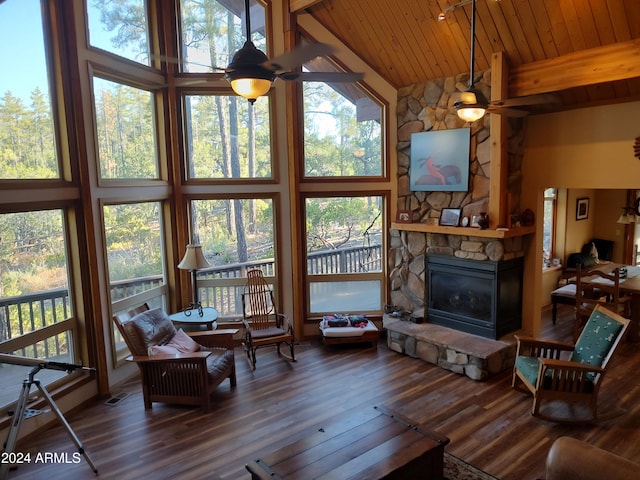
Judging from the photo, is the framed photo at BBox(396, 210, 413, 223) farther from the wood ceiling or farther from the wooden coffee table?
the wooden coffee table

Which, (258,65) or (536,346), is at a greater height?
(258,65)

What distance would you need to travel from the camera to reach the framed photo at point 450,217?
A: 17.6ft

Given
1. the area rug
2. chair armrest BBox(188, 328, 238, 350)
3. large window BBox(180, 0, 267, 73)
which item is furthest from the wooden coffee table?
large window BBox(180, 0, 267, 73)

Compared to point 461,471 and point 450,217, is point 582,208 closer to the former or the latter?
point 450,217

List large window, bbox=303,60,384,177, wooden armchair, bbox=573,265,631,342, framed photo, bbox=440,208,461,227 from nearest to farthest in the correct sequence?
1. framed photo, bbox=440,208,461,227
2. wooden armchair, bbox=573,265,631,342
3. large window, bbox=303,60,384,177

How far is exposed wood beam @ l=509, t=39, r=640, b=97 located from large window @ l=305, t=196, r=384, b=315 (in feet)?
7.45

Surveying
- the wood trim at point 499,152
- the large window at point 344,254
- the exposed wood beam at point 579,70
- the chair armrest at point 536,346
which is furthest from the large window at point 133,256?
the exposed wood beam at point 579,70

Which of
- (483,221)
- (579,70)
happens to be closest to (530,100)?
(579,70)

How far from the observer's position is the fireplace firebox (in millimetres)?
5219

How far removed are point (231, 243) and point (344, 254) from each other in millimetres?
1554

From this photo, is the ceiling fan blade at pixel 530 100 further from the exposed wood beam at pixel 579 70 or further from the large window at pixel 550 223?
the large window at pixel 550 223

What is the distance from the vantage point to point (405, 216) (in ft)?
19.3

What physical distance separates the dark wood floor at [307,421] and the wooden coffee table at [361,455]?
2.41 feet

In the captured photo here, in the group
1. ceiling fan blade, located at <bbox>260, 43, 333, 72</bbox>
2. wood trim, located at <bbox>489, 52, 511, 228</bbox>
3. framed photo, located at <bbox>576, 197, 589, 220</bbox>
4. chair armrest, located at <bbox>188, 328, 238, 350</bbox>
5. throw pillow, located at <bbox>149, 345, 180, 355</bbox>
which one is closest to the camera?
ceiling fan blade, located at <bbox>260, 43, 333, 72</bbox>
